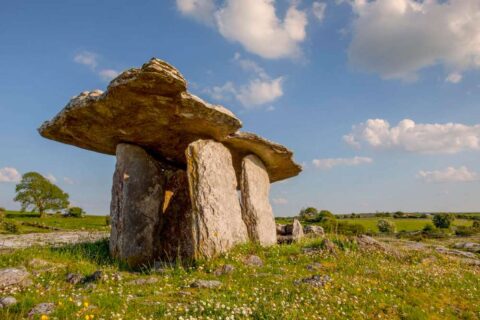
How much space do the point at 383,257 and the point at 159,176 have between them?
9.02m

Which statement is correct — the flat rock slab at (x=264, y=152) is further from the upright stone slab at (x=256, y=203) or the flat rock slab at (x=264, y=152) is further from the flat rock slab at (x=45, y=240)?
the flat rock slab at (x=45, y=240)

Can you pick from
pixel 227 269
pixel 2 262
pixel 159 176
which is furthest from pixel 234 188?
pixel 2 262

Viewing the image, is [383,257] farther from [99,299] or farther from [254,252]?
[99,299]

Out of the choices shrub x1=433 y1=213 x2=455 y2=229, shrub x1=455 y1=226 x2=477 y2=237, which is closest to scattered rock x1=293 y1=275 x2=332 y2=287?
shrub x1=455 y1=226 x2=477 y2=237

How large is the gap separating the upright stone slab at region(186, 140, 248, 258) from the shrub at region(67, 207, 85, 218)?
5671 centimetres

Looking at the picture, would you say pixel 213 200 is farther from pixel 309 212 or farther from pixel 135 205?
pixel 309 212

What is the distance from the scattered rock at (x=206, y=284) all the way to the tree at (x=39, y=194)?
5663 centimetres

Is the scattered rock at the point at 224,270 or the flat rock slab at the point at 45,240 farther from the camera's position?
the flat rock slab at the point at 45,240

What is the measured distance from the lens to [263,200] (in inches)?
629

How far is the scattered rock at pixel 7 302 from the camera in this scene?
22.3 feet

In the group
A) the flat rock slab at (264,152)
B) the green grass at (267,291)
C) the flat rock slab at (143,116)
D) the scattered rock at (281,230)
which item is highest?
the flat rock slab at (143,116)

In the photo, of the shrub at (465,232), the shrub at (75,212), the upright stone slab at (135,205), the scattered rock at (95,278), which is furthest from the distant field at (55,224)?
the shrub at (465,232)

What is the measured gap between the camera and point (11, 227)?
31.9 m

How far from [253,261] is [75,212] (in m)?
59.9
